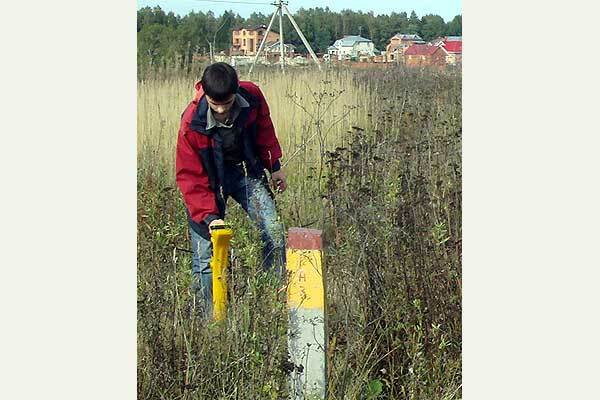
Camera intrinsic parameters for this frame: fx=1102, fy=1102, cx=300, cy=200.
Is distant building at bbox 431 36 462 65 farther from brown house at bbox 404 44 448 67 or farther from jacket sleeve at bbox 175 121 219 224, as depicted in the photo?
jacket sleeve at bbox 175 121 219 224

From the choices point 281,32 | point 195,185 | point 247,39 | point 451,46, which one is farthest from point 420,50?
point 195,185

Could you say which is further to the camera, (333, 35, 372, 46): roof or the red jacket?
(333, 35, 372, 46): roof

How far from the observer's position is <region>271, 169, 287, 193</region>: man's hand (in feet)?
17.4

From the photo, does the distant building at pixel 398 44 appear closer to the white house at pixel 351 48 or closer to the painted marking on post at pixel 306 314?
the white house at pixel 351 48

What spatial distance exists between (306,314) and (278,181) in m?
0.76

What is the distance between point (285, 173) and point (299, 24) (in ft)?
2.37

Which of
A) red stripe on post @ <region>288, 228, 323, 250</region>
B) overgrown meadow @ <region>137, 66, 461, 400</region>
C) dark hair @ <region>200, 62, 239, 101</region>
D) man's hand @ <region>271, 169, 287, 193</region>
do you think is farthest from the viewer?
man's hand @ <region>271, 169, 287, 193</region>

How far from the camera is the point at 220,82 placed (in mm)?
5211

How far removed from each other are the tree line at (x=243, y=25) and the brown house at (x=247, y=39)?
0.08 feet

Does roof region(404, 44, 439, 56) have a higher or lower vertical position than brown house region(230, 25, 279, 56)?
lower

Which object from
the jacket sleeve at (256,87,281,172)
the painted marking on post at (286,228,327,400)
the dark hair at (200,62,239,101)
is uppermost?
the dark hair at (200,62,239,101)

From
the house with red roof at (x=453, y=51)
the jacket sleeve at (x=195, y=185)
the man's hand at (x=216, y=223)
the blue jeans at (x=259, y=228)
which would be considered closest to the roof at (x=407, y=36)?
the house with red roof at (x=453, y=51)

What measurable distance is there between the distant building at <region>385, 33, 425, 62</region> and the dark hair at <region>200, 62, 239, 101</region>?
78 centimetres

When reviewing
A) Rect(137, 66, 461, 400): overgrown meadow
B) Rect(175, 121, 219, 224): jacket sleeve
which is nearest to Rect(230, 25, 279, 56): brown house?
Rect(137, 66, 461, 400): overgrown meadow
